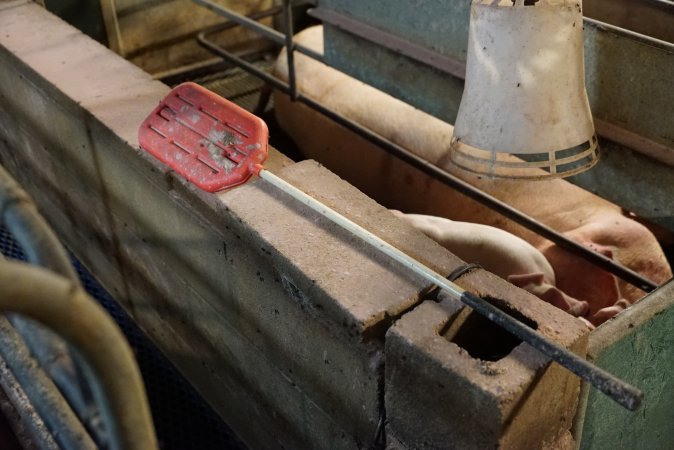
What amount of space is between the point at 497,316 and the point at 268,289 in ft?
2.82

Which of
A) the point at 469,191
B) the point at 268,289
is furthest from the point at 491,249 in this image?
the point at 268,289

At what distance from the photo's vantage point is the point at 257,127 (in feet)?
7.94

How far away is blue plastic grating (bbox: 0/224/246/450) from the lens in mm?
Answer: 3117

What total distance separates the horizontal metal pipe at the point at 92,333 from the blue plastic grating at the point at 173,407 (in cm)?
226

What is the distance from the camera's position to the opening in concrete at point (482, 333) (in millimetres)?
1766

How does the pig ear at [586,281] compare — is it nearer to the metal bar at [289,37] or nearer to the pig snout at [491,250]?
the pig snout at [491,250]

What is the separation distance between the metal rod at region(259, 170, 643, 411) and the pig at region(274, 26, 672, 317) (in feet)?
5.25

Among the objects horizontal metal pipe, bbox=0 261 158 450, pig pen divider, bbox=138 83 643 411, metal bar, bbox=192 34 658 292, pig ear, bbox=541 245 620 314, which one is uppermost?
horizontal metal pipe, bbox=0 261 158 450

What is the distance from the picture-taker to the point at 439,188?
13.3 ft

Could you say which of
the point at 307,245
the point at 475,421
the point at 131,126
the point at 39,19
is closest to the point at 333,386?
the point at 307,245

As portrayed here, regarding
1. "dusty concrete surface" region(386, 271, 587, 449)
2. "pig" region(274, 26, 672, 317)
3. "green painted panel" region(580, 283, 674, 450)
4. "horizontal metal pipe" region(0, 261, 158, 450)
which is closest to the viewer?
"horizontal metal pipe" region(0, 261, 158, 450)

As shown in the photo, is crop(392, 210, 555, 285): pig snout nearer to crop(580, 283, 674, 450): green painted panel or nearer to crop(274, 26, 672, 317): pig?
crop(274, 26, 672, 317): pig

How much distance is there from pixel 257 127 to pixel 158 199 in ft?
1.87

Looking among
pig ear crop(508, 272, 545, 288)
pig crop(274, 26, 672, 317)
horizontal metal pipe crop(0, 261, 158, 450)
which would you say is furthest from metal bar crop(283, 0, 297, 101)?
horizontal metal pipe crop(0, 261, 158, 450)
